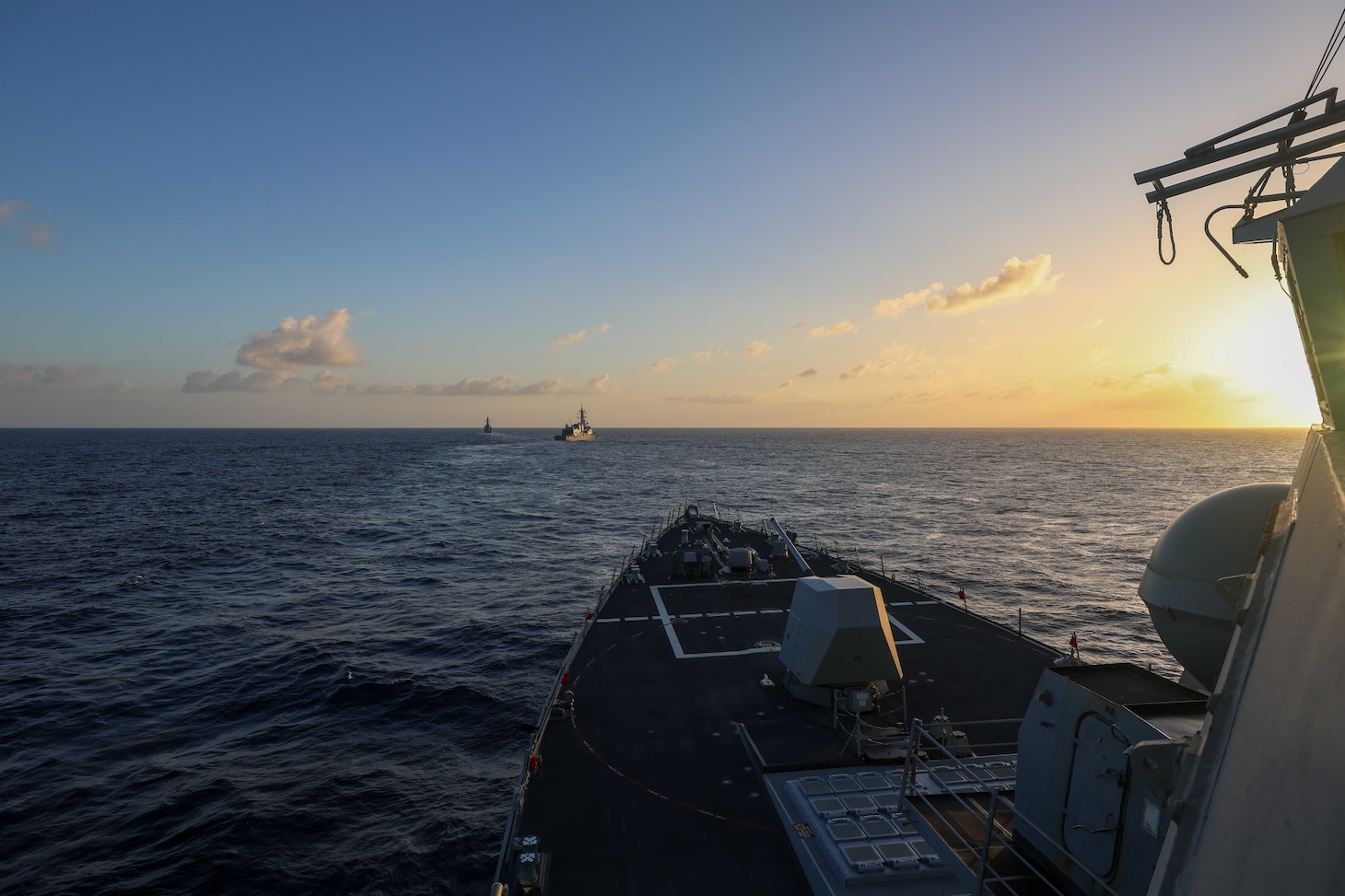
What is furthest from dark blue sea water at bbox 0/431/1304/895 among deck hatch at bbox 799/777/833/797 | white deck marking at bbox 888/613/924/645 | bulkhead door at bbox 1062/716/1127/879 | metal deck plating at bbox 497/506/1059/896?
bulkhead door at bbox 1062/716/1127/879

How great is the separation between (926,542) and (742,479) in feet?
210

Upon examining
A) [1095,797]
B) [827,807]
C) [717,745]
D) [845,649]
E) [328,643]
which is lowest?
[328,643]

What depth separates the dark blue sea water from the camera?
20031mm

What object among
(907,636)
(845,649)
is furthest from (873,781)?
(907,636)

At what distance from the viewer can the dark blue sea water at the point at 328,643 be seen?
20031 mm

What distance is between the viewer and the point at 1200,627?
10.7 m

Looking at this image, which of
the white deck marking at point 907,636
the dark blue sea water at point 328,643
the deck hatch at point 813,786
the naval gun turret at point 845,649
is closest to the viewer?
the deck hatch at point 813,786

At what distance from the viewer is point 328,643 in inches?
1403

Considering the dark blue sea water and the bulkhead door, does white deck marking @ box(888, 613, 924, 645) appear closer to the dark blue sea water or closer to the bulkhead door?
the bulkhead door

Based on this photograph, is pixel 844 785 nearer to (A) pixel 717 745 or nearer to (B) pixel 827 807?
(B) pixel 827 807

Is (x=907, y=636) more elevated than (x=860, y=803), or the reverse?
(x=860, y=803)

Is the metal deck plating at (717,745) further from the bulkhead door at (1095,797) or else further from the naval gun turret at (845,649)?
the bulkhead door at (1095,797)

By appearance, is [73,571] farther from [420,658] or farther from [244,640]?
[420,658]

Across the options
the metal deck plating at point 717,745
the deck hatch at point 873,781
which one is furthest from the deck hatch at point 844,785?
the metal deck plating at point 717,745
